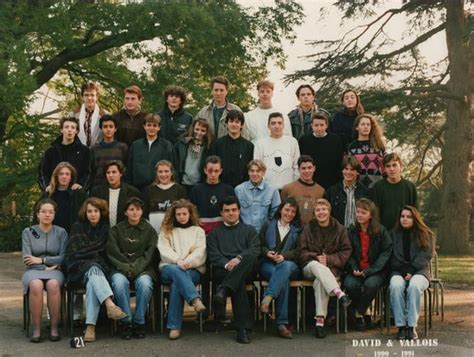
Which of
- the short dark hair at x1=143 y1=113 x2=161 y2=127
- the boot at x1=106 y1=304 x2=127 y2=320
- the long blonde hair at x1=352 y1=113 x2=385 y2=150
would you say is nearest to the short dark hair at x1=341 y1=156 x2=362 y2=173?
the long blonde hair at x1=352 y1=113 x2=385 y2=150

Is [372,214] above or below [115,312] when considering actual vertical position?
above

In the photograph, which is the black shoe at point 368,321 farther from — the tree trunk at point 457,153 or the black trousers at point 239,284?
the tree trunk at point 457,153

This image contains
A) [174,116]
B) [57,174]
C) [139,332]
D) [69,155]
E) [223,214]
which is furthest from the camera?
[174,116]

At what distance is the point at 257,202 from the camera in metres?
7.29

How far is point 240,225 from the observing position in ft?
23.1

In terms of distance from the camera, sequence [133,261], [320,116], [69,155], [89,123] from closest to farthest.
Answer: [133,261] → [69,155] → [320,116] → [89,123]

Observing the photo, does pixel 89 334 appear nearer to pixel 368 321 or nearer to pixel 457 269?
pixel 368 321

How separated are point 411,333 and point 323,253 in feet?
3.53

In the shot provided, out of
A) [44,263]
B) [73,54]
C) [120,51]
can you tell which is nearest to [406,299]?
[44,263]

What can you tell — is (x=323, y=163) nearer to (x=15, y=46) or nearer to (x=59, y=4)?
(x=15, y=46)

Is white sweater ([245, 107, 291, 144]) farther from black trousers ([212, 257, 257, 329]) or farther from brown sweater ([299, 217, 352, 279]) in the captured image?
black trousers ([212, 257, 257, 329])

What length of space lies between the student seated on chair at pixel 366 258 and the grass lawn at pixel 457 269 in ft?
18.5

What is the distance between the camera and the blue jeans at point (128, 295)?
6520 millimetres

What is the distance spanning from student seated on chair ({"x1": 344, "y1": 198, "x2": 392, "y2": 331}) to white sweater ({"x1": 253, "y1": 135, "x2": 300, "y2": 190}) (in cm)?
96
